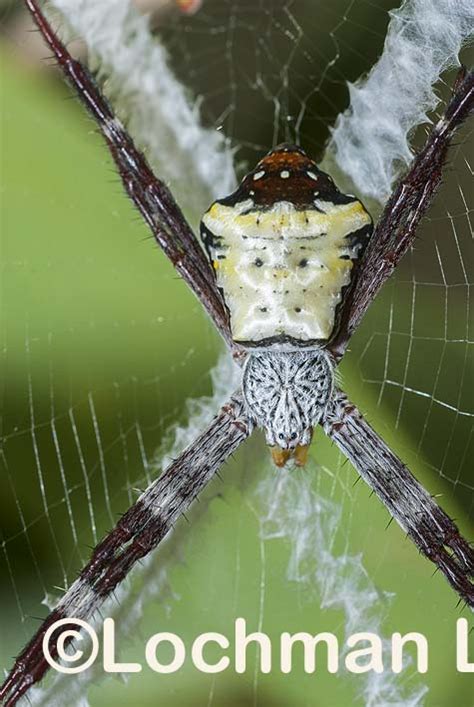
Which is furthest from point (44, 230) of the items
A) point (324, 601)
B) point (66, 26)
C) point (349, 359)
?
point (324, 601)

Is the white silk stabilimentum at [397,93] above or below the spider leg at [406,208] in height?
above

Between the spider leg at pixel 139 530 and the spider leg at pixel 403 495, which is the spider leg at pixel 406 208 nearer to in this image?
the spider leg at pixel 403 495

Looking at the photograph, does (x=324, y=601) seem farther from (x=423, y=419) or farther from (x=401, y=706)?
(x=423, y=419)

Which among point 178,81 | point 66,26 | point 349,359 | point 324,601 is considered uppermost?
point 178,81

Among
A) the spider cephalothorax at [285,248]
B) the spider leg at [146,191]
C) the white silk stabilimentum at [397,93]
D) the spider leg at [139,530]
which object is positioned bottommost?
the spider leg at [139,530]

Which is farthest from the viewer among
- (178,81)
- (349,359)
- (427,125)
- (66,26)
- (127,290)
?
(178,81)

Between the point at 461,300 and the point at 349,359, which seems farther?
the point at 349,359

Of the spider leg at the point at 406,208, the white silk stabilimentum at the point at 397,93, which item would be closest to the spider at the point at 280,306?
the spider leg at the point at 406,208
